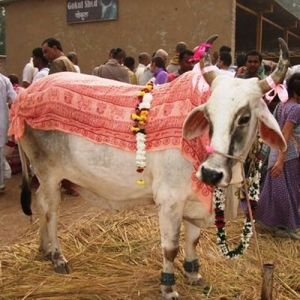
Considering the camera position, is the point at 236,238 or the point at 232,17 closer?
the point at 236,238

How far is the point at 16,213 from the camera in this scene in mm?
5422

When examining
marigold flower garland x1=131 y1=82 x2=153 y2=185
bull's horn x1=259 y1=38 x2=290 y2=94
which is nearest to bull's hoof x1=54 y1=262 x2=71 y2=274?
marigold flower garland x1=131 y1=82 x2=153 y2=185

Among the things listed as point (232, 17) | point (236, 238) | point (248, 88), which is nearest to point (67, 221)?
point (236, 238)

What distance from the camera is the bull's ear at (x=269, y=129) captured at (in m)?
2.71

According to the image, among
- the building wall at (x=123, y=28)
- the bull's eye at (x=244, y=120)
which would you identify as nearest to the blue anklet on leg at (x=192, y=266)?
the bull's eye at (x=244, y=120)

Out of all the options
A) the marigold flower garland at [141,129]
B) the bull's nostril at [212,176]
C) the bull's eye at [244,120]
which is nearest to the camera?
the bull's nostril at [212,176]

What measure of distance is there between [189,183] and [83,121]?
3.01 ft

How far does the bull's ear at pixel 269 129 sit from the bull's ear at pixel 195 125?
326 mm

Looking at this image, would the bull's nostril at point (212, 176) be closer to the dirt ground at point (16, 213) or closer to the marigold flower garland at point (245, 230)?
the marigold flower garland at point (245, 230)

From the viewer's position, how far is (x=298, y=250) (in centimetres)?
428

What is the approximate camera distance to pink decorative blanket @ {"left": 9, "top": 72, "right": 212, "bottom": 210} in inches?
117

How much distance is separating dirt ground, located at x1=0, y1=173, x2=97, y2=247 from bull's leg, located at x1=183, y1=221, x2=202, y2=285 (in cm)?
182

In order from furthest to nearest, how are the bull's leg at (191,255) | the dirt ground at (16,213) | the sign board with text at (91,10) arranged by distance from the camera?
the sign board with text at (91,10) < the dirt ground at (16,213) < the bull's leg at (191,255)

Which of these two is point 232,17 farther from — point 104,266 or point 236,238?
point 104,266
